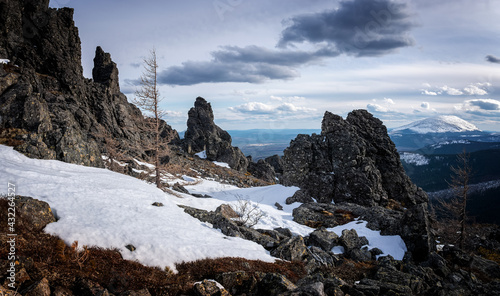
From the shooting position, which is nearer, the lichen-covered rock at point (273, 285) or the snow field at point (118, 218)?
the lichen-covered rock at point (273, 285)

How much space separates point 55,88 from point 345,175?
61.7 m

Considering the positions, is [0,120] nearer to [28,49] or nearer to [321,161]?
[321,161]

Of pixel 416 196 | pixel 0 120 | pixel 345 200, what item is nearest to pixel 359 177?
pixel 345 200

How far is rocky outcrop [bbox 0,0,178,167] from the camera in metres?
20.8

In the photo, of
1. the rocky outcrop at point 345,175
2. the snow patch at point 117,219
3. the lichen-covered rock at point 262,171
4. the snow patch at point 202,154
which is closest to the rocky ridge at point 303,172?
the rocky outcrop at point 345,175

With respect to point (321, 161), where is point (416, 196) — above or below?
below

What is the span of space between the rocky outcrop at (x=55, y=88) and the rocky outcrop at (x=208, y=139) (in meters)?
31.3

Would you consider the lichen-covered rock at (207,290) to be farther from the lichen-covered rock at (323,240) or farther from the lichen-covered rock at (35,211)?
the lichen-covered rock at (323,240)

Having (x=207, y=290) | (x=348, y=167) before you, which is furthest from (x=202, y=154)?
(x=207, y=290)

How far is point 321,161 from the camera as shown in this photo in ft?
116

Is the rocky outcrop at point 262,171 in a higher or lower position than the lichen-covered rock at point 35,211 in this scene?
lower

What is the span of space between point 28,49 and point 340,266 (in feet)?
234

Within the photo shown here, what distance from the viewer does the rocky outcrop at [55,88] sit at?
20.8 metres

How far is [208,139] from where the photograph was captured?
3792 inches
